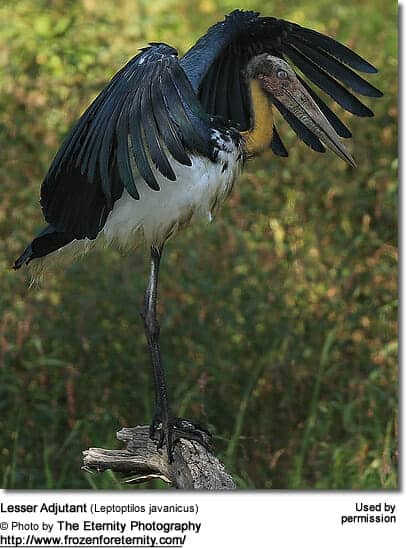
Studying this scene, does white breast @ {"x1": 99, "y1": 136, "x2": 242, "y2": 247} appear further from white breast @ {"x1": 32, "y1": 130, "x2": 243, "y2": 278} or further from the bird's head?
the bird's head

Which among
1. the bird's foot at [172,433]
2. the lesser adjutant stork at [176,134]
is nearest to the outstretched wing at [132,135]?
the lesser adjutant stork at [176,134]

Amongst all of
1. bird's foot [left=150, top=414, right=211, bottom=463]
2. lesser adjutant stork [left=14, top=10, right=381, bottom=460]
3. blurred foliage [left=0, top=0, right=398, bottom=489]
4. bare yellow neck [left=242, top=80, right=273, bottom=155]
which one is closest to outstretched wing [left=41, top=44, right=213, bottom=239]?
lesser adjutant stork [left=14, top=10, right=381, bottom=460]

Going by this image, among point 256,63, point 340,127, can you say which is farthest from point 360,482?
point 256,63

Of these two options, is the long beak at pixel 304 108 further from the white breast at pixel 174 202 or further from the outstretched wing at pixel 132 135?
the outstretched wing at pixel 132 135

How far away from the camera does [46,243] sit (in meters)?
4.00

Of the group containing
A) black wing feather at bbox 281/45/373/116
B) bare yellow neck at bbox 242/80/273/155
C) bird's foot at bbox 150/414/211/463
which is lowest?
bird's foot at bbox 150/414/211/463

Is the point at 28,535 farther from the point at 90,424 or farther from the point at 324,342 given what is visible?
the point at 324,342

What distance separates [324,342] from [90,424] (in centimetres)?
123

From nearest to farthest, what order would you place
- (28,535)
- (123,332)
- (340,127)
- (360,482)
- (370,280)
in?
(28,535) < (340,127) < (360,482) < (123,332) < (370,280)

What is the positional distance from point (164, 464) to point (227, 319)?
63.7 inches

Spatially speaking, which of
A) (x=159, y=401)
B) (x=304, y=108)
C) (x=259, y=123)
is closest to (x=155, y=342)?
(x=159, y=401)

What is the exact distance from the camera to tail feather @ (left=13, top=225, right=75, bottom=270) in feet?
13.0

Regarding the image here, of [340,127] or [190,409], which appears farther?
[190,409]

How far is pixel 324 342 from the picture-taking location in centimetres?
548
